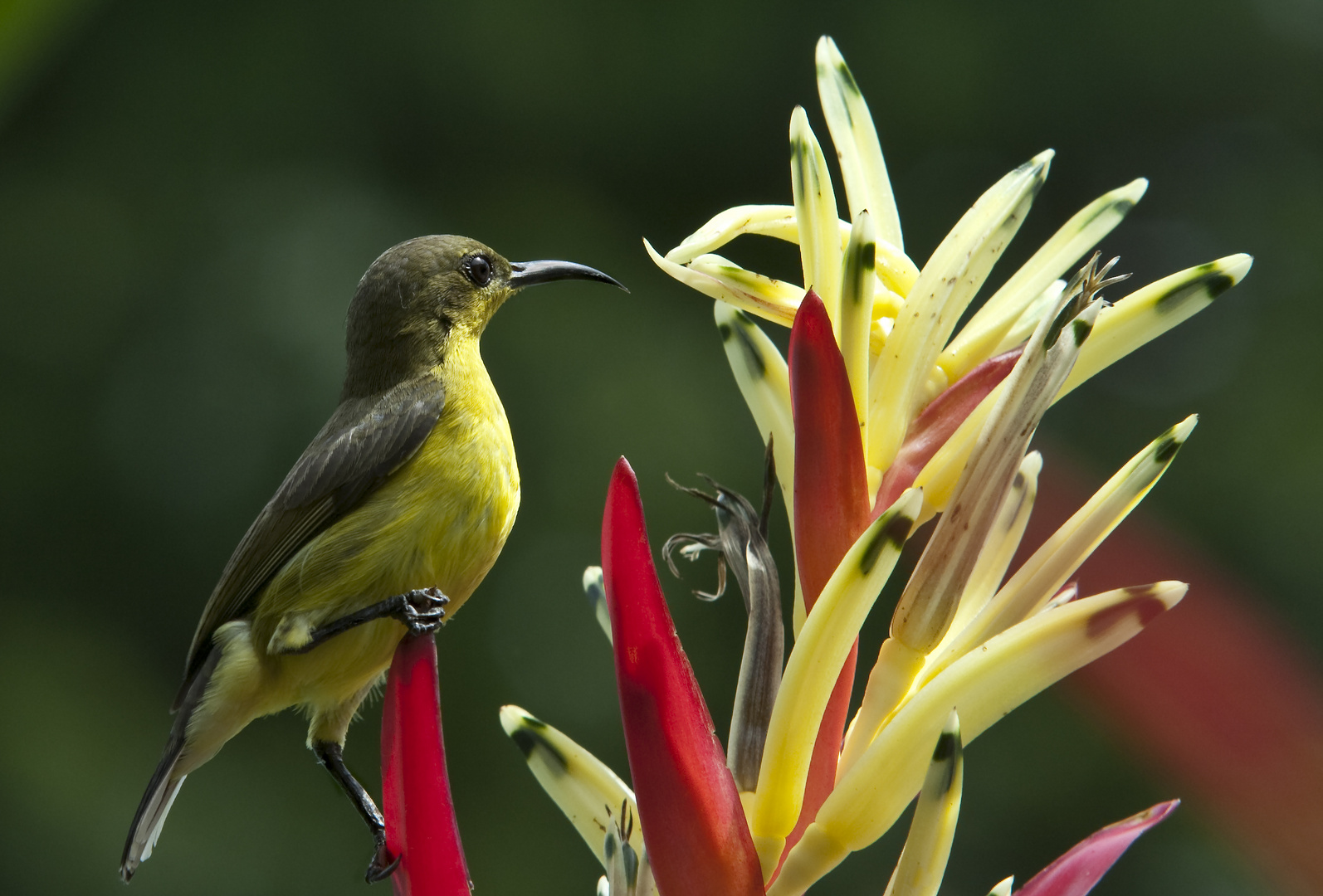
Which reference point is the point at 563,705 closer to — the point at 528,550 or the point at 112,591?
the point at 528,550

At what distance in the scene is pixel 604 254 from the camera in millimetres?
7211

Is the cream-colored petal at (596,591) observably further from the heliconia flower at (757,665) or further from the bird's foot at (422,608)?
the heliconia flower at (757,665)

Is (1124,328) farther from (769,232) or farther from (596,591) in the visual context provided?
(596,591)

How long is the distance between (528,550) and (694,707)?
5342mm

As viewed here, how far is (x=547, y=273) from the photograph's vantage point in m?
1.99

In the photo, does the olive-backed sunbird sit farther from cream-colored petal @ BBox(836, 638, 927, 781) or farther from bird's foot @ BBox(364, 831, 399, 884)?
cream-colored petal @ BBox(836, 638, 927, 781)

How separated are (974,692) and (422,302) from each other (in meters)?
1.40

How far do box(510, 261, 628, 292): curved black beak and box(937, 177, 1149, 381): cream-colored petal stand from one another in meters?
0.76

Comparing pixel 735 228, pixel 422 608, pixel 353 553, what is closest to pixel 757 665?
pixel 735 228

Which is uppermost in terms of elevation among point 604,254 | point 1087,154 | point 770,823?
point 604,254

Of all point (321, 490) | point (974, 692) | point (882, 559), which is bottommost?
point (974, 692)

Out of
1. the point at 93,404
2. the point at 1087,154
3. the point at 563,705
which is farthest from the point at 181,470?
the point at 1087,154

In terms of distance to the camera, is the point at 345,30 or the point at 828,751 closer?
the point at 828,751

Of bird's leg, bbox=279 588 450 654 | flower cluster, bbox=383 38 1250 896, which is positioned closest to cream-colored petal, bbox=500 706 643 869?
flower cluster, bbox=383 38 1250 896
